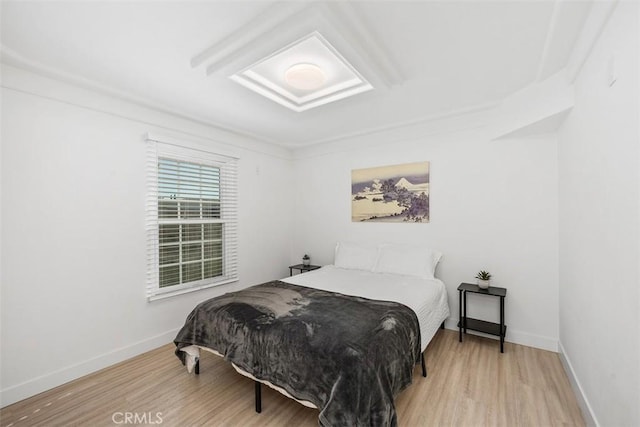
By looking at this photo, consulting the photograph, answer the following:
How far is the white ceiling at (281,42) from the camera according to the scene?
5.16 feet

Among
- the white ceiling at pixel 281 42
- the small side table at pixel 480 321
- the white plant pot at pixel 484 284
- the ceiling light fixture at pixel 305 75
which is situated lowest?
the small side table at pixel 480 321

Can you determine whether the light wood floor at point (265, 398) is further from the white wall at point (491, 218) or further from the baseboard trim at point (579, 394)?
the white wall at point (491, 218)

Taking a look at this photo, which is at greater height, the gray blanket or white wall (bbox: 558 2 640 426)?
white wall (bbox: 558 2 640 426)

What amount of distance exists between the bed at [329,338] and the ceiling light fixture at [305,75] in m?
1.91

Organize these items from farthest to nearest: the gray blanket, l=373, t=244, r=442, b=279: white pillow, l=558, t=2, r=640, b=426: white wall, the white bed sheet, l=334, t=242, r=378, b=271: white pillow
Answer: l=334, t=242, r=378, b=271: white pillow
l=373, t=244, r=442, b=279: white pillow
the white bed sheet
the gray blanket
l=558, t=2, r=640, b=426: white wall

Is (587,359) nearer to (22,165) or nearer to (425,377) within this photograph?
(425,377)

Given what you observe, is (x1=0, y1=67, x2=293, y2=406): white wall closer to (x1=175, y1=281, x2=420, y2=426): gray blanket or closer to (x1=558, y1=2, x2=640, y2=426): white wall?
(x1=175, y1=281, x2=420, y2=426): gray blanket

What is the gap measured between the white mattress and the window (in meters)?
1.16

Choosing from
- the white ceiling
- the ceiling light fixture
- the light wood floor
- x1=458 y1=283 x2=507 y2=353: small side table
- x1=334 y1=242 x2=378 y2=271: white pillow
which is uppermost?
the white ceiling

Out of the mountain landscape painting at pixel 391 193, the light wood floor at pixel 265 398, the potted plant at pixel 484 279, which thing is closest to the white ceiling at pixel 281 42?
the mountain landscape painting at pixel 391 193

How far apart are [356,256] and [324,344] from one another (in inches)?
82.4

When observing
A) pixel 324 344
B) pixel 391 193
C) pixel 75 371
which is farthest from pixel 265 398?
pixel 391 193

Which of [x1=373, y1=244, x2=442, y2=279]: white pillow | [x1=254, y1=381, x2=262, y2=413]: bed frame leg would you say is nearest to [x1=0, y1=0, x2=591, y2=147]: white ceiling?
[x1=373, y1=244, x2=442, y2=279]: white pillow

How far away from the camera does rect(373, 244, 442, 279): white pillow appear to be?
320 cm
